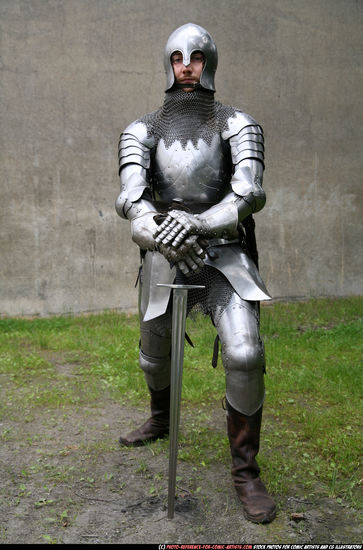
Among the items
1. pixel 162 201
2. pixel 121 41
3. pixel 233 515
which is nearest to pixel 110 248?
pixel 121 41

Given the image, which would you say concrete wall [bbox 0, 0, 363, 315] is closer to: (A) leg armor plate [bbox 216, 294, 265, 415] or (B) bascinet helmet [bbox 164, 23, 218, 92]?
(B) bascinet helmet [bbox 164, 23, 218, 92]

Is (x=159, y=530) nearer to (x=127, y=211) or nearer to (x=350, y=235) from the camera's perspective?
(x=127, y=211)

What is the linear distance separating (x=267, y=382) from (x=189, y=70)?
92.0 inches

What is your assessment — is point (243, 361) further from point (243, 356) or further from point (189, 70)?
point (189, 70)

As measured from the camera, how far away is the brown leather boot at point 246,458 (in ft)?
7.52

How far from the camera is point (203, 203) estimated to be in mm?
2627

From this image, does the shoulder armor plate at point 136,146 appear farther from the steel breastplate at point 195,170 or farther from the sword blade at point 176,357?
the sword blade at point 176,357

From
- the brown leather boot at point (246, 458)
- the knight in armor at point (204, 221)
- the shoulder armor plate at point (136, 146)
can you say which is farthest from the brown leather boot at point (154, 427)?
the shoulder armor plate at point (136, 146)

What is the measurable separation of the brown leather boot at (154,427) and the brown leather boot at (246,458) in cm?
72

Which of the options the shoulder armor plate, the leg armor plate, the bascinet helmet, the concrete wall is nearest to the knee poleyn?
the leg armor plate

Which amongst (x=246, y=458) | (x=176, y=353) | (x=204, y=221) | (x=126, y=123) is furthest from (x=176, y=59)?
(x=126, y=123)

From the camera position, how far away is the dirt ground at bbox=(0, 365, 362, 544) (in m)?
2.14

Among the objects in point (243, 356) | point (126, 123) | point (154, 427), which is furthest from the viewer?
point (126, 123)

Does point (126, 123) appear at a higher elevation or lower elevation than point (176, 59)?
higher
